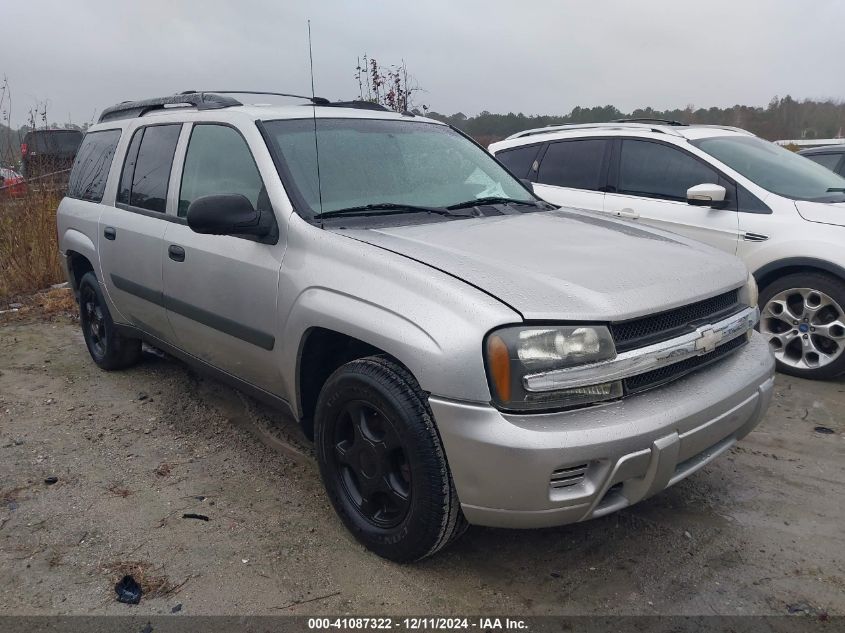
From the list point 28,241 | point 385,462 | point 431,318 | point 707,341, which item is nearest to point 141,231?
point 385,462

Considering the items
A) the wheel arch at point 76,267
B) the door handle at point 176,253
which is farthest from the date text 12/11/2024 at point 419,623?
the wheel arch at point 76,267

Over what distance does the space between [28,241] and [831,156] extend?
904 centimetres

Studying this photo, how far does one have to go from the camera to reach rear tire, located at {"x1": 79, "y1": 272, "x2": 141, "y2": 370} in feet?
15.8

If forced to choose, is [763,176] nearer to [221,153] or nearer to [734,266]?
[734,266]

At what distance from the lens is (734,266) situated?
118 inches

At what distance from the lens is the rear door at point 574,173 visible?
584 centimetres

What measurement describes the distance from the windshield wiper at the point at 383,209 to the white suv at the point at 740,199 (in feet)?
8.15

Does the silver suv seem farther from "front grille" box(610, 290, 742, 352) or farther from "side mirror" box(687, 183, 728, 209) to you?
"side mirror" box(687, 183, 728, 209)

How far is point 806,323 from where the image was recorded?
4.66m

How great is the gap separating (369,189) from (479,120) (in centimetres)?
443

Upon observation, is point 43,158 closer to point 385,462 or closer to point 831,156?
point 385,462

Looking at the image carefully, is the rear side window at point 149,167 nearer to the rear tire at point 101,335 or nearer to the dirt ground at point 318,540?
the rear tire at point 101,335

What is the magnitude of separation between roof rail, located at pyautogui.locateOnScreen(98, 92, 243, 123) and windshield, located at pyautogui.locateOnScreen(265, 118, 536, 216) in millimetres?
614

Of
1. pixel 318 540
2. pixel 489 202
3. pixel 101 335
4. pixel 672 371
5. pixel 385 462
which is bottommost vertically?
pixel 318 540
